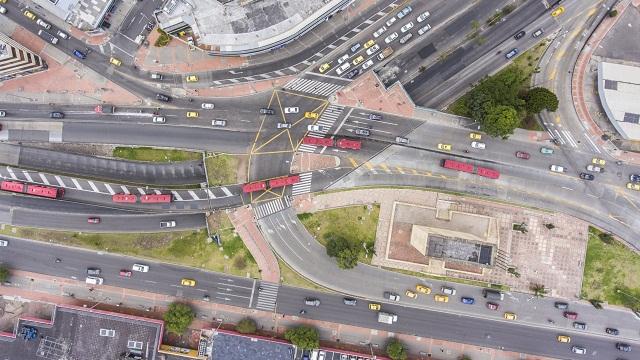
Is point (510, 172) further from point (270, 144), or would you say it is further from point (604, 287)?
point (270, 144)

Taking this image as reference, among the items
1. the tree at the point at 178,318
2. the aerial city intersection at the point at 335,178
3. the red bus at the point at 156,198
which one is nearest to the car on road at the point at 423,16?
the aerial city intersection at the point at 335,178

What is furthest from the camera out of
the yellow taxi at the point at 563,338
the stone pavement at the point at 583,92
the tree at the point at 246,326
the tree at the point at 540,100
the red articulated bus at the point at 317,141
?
the stone pavement at the point at 583,92

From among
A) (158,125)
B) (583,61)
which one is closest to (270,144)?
(158,125)

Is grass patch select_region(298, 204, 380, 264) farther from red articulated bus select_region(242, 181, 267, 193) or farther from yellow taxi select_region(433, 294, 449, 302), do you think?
yellow taxi select_region(433, 294, 449, 302)

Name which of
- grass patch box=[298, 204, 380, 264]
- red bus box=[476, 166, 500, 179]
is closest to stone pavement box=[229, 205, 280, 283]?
grass patch box=[298, 204, 380, 264]

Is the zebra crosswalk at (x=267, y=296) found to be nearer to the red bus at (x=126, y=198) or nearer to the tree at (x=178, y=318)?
the tree at (x=178, y=318)

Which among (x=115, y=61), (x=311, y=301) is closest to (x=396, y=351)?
(x=311, y=301)
